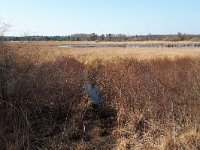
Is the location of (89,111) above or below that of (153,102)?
below

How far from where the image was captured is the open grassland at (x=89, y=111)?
7.67 meters

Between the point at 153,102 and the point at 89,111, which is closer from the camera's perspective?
the point at 153,102

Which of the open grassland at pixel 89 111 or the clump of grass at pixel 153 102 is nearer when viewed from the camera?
the open grassland at pixel 89 111

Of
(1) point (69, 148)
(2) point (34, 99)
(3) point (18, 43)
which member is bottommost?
(1) point (69, 148)

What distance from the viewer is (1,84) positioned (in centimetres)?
893

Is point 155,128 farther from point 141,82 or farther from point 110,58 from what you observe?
point 110,58

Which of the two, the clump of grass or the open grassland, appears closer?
the open grassland

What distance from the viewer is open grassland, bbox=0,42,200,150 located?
7672mm

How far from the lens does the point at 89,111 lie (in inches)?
454

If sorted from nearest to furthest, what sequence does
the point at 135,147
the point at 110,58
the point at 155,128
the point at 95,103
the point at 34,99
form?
the point at 135,147
the point at 155,128
the point at 34,99
the point at 95,103
the point at 110,58

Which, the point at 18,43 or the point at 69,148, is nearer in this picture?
the point at 69,148

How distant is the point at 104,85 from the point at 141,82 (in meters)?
2.44

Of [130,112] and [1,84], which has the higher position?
[1,84]

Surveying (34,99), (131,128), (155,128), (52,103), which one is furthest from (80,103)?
(155,128)
